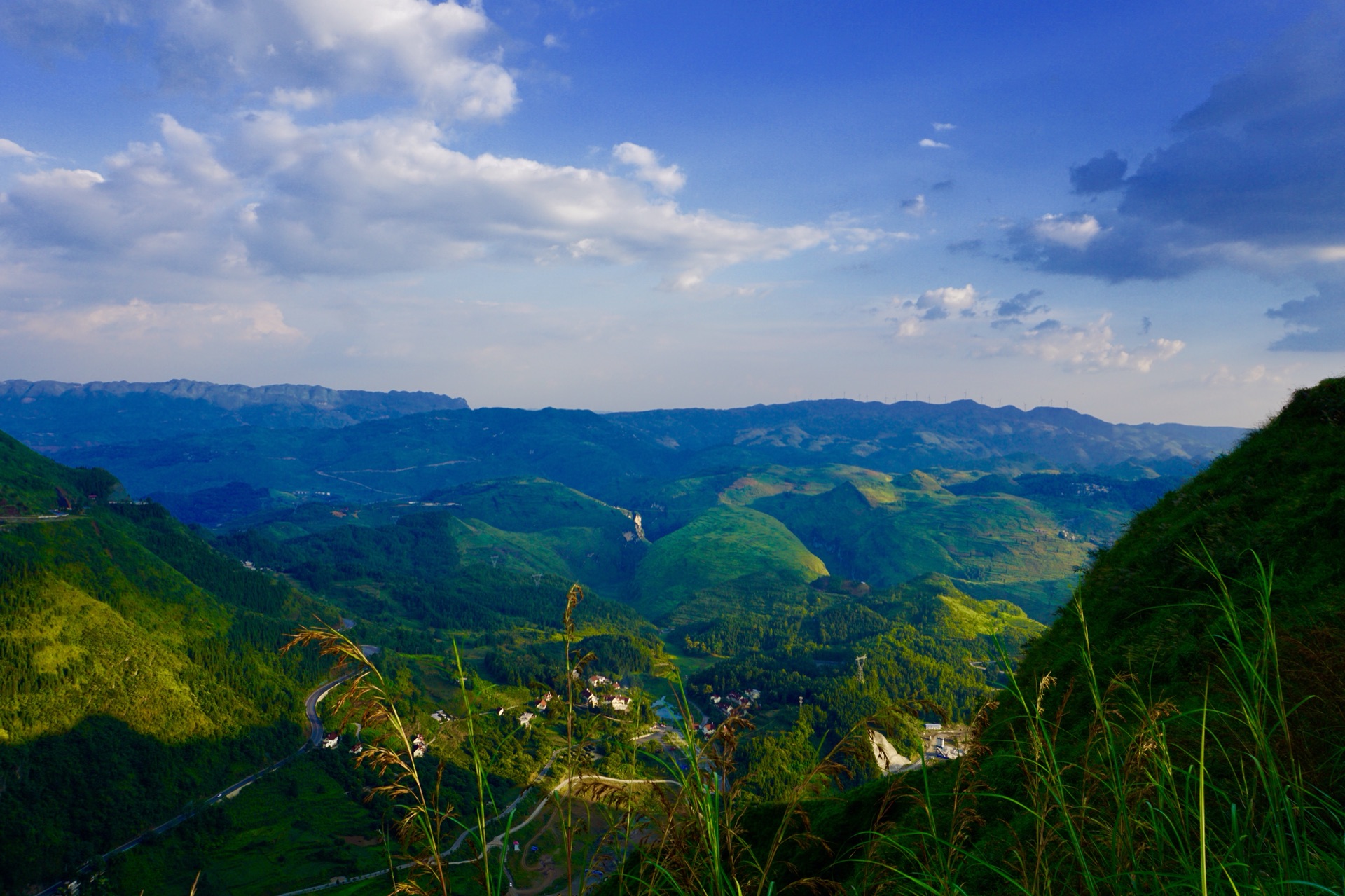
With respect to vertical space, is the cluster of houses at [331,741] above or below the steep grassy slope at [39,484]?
below

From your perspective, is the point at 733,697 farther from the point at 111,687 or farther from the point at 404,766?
the point at 404,766

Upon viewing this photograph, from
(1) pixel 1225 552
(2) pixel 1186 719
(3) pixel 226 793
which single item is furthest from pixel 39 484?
(2) pixel 1186 719

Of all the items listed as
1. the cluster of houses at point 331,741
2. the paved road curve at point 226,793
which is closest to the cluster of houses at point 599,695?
the paved road curve at point 226,793

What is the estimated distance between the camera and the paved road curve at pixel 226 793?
8981 centimetres

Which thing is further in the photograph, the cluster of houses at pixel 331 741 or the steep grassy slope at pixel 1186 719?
the cluster of houses at pixel 331 741

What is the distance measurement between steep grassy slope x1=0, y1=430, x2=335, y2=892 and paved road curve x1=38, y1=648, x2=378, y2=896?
1829mm

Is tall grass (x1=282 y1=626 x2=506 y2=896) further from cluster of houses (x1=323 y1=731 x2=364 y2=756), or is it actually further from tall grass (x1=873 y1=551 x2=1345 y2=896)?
cluster of houses (x1=323 y1=731 x2=364 y2=756)

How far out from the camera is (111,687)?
119 metres

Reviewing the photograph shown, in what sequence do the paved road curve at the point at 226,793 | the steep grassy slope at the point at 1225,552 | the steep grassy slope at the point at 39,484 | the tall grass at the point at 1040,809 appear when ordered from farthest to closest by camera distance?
1. the steep grassy slope at the point at 39,484
2. the paved road curve at the point at 226,793
3. the steep grassy slope at the point at 1225,552
4. the tall grass at the point at 1040,809

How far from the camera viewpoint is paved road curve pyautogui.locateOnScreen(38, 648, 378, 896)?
89.8m

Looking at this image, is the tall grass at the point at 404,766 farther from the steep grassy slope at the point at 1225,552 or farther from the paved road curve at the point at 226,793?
the paved road curve at the point at 226,793

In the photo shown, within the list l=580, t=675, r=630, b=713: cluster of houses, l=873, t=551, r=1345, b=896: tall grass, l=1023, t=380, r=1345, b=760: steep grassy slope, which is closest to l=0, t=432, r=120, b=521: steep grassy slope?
l=580, t=675, r=630, b=713: cluster of houses

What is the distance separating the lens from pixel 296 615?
178 metres

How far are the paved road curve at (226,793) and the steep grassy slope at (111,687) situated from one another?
1829 mm
